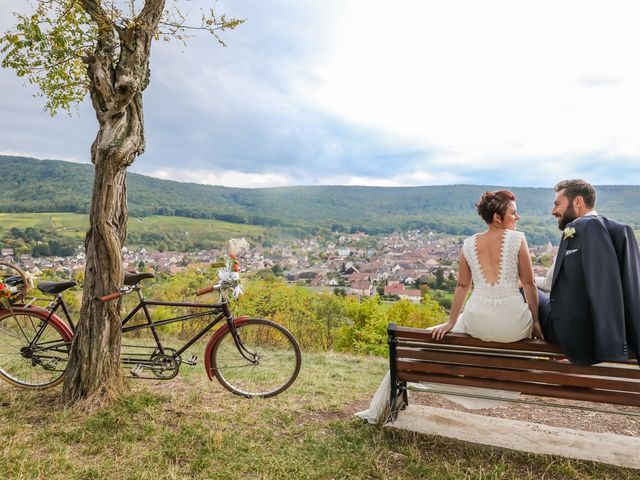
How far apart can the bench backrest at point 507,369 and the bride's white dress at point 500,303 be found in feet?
0.33

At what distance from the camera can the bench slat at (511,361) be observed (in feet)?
8.98

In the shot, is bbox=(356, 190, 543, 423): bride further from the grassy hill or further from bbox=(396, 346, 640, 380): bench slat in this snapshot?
the grassy hill

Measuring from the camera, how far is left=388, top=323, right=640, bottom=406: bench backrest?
9.04 feet

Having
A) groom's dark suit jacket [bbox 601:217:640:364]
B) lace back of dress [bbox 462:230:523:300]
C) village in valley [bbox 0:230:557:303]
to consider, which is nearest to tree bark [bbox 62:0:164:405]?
lace back of dress [bbox 462:230:523:300]

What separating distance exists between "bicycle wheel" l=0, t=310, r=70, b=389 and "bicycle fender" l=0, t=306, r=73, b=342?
14 millimetres

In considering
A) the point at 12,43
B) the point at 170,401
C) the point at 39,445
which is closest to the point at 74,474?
the point at 39,445

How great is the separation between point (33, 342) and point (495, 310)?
13.8 feet

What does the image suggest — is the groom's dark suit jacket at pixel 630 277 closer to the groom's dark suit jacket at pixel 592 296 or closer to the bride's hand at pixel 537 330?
the groom's dark suit jacket at pixel 592 296

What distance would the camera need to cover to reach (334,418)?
3773mm

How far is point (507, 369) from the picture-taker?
2.98 m

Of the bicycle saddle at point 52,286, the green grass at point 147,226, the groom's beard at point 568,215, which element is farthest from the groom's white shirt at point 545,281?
the green grass at point 147,226

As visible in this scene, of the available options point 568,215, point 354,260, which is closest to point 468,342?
point 568,215

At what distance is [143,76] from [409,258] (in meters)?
62.7

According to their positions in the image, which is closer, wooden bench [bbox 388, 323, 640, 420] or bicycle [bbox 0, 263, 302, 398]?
wooden bench [bbox 388, 323, 640, 420]
